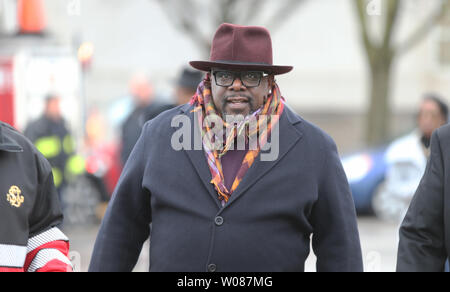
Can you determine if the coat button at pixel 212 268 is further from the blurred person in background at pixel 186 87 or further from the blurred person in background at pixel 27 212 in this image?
the blurred person in background at pixel 186 87

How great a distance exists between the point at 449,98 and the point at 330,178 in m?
25.0

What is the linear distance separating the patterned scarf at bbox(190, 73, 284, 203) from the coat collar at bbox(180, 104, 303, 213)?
2 cm

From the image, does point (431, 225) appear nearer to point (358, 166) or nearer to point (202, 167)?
point (202, 167)

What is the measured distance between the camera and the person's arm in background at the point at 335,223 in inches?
159

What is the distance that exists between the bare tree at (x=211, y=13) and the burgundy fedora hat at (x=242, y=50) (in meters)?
17.7

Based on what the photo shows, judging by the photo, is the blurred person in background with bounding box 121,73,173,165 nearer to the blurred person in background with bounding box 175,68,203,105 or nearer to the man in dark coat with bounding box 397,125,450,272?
the blurred person in background with bounding box 175,68,203,105

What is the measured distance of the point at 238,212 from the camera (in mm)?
3943

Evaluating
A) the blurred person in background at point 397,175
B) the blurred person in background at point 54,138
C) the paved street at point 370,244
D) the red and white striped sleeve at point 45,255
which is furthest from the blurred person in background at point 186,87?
the blurred person in background at point 397,175

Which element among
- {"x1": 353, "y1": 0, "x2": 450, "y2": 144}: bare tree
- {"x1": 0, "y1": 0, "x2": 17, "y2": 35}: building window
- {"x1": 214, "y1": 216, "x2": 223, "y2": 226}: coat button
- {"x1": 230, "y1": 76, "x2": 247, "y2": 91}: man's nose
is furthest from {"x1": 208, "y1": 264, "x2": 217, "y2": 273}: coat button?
{"x1": 353, "y1": 0, "x2": 450, "y2": 144}: bare tree

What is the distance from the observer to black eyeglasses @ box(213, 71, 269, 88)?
4129 mm

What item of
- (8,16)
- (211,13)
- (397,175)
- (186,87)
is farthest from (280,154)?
(211,13)

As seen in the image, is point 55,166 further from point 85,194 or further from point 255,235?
point 255,235

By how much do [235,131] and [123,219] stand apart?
0.60 metres

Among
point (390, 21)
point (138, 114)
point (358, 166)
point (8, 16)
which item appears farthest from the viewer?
point (390, 21)
